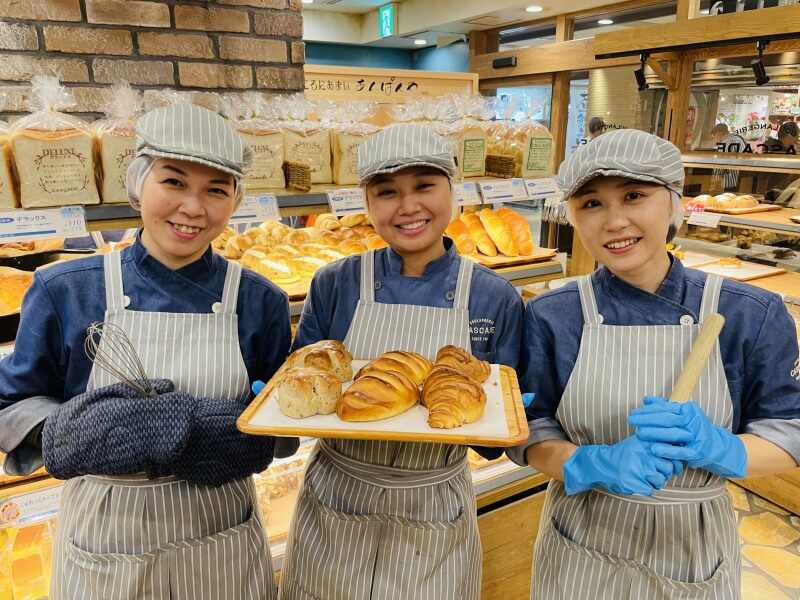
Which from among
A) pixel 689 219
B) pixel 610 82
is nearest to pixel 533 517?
pixel 689 219

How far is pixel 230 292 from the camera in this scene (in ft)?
5.16

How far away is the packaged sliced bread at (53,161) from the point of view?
1.79 m

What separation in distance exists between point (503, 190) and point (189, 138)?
1572 millimetres

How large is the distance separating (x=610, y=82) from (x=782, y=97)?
2860mm

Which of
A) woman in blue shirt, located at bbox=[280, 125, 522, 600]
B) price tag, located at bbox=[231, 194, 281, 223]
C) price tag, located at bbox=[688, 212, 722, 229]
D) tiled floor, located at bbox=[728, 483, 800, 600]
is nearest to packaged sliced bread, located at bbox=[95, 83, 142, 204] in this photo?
price tag, located at bbox=[231, 194, 281, 223]

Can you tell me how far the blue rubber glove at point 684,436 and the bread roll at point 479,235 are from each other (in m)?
1.59

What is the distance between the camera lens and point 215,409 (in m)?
1.39

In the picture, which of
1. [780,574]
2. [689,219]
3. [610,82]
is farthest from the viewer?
[610,82]

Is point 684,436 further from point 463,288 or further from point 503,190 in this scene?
point 503,190

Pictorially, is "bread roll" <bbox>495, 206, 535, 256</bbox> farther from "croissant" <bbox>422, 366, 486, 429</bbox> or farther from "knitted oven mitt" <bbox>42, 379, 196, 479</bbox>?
"knitted oven mitt" <bbox>42, 379, 196, 479</bbox>

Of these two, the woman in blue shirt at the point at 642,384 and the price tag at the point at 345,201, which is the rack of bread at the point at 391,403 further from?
the price tag at the point at 345,201

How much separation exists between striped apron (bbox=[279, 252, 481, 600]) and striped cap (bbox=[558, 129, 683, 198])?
1.55ft

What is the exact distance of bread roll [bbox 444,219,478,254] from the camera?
2.81 meters

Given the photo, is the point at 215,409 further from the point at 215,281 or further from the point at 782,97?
the point at 782,97
